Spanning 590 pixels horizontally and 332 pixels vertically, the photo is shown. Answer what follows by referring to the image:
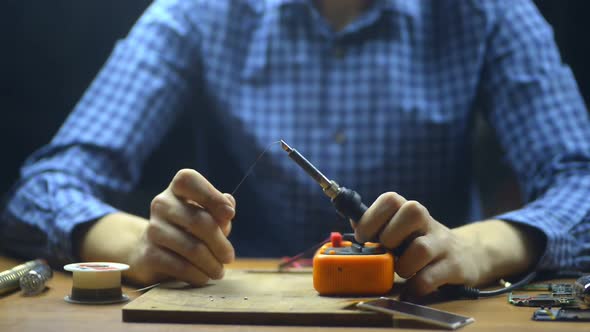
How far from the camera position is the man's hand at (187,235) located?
69cm

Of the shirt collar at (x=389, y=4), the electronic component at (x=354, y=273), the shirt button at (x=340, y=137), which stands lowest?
the electronic component at (x=354, y=273)

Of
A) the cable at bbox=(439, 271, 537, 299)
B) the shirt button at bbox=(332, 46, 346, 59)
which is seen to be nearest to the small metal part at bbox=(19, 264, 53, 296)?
the cable at bbox=(439, 271, 537, 299)

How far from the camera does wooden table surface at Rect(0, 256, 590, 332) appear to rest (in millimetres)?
552

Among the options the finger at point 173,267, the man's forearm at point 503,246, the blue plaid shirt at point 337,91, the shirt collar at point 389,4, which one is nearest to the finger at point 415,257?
the man's forearm at point 503,246

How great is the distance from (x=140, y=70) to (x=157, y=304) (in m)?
0.65

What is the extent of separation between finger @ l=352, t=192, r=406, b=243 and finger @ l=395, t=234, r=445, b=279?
0.12 ft

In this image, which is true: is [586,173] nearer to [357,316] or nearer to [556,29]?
[556,29]

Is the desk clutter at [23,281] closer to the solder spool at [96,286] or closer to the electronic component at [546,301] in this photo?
the solder spool at [96,286]

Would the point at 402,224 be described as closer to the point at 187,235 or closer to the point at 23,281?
the point at 187,235

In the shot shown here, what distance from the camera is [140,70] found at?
1.16 m

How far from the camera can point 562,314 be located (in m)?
0.58

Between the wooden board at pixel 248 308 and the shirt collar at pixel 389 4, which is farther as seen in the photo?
the shirt collar at pixel 389 4

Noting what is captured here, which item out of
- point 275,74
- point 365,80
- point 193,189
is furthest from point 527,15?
point 193,189

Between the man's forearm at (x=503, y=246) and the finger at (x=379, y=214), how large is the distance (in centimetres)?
13
